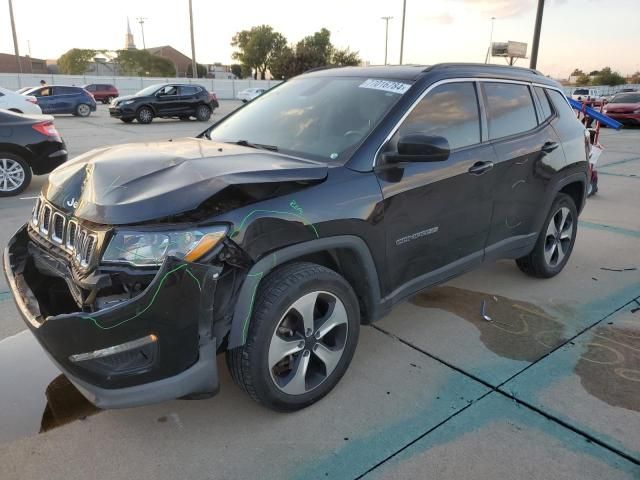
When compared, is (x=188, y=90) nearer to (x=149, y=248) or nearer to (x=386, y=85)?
(x=386, y=85)

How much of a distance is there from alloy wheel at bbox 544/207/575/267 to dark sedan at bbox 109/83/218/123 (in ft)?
63.2

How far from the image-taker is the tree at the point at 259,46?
260 ft

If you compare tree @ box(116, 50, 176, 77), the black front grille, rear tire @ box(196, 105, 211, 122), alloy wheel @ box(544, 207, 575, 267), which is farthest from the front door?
tree @ box(116, 50, 176, 77)

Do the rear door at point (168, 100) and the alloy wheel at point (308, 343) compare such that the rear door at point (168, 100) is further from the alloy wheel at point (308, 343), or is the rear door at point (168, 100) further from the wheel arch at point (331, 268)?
the alloy wheel at point (308, 343)

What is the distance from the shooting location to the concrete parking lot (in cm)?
240

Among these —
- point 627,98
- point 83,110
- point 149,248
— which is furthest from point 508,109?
point 83,110

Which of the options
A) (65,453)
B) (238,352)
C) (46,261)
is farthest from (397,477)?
(46,261)

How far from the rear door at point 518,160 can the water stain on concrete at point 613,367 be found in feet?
2.89

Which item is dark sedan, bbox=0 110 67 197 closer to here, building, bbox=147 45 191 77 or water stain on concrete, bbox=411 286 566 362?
water stain on concrete, bbox=411 286 566 362

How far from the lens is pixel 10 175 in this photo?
762 cm

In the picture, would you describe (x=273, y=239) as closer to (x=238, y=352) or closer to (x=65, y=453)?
(x=238, y=352)

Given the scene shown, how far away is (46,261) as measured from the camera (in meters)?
2.60

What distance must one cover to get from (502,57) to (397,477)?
28.1 m

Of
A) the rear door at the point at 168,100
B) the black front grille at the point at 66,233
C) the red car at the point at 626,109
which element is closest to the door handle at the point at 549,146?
the black front grille at the point at 66,233
